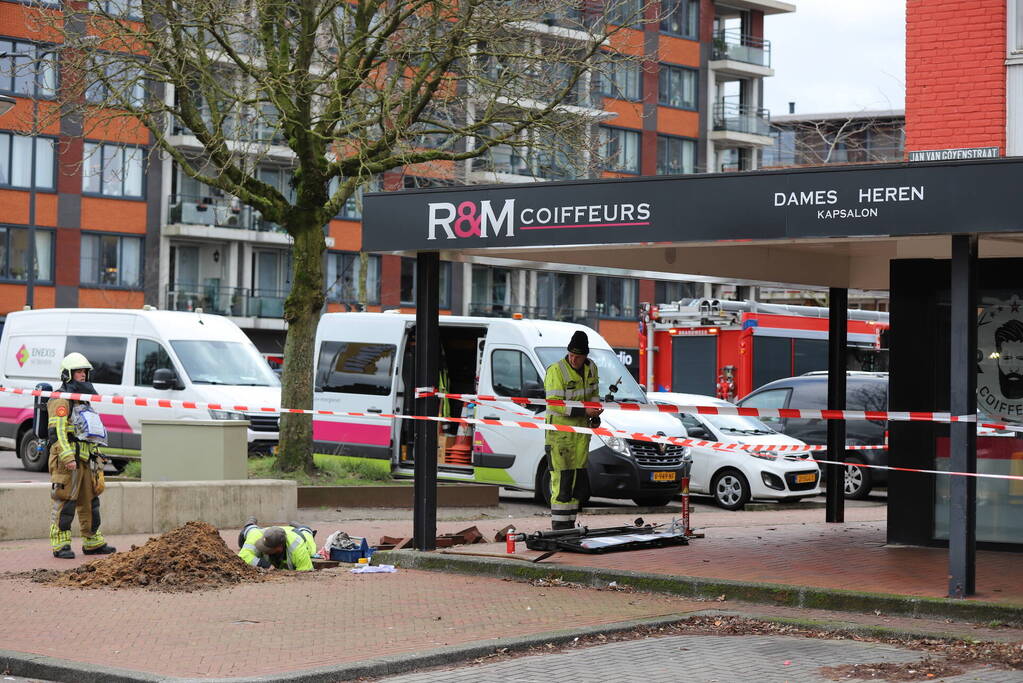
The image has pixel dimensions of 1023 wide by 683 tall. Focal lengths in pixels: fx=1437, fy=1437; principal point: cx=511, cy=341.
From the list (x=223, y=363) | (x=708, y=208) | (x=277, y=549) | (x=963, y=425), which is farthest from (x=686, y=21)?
(x=963, y=425)

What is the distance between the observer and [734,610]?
10078mm

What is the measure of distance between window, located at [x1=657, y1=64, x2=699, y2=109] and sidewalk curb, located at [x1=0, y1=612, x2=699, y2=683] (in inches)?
2263

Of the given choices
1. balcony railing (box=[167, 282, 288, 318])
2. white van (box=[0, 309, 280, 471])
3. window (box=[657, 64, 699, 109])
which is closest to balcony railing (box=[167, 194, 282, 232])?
balcony railing (box=[167, 282, 288, 318])

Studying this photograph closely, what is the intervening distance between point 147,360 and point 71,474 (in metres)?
9.19

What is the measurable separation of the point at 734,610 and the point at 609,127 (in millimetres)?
52944

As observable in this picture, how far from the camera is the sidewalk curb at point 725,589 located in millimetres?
9602

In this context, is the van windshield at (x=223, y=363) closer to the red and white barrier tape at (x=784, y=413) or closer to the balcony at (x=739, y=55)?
the red and white barrier tape at (x=784, y=413)

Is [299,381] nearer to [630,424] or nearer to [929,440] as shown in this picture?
[630,424]

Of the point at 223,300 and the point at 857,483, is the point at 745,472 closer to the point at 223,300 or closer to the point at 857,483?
the point at 857,483

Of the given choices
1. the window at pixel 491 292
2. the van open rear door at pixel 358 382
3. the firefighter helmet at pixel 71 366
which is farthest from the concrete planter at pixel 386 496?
the window at pixel 491 292

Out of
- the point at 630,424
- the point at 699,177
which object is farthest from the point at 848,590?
the point at 630,424

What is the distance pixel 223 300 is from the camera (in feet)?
181

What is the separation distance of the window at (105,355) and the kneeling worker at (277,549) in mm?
10251

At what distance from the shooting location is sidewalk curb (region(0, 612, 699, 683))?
25.0ft
